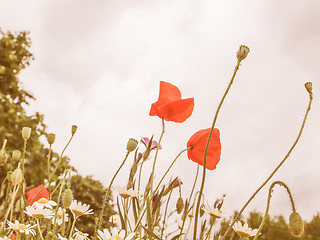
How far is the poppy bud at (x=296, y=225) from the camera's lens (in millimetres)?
1103

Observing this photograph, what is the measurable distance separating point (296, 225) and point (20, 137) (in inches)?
213

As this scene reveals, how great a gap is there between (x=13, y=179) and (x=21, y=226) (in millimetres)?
193

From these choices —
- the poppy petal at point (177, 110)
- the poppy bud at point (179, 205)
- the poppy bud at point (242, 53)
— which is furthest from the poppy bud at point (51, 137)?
the poppy bud at point (242, 53)

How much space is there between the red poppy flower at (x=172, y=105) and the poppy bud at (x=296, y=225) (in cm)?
61

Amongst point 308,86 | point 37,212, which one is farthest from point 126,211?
point 308,86

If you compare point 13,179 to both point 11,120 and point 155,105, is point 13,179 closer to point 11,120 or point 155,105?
point 155,105

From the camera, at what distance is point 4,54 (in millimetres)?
6977

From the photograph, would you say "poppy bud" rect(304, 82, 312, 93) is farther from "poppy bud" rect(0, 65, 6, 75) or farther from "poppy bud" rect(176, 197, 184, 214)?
"poppy bud" rect(0, 65, 6, 75)

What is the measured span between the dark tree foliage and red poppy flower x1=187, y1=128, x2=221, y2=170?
3587mm

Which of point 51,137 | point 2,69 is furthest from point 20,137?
point 51,137

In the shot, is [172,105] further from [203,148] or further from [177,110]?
[203,148]

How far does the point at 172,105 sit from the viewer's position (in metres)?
1.54

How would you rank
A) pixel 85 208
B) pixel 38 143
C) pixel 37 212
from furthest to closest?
pixel 38 143
pixel 85 208
pixel 37 212

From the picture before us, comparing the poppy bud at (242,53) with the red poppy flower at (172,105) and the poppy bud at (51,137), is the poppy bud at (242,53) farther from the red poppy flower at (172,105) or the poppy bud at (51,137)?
the poppy bud at (51,137)
